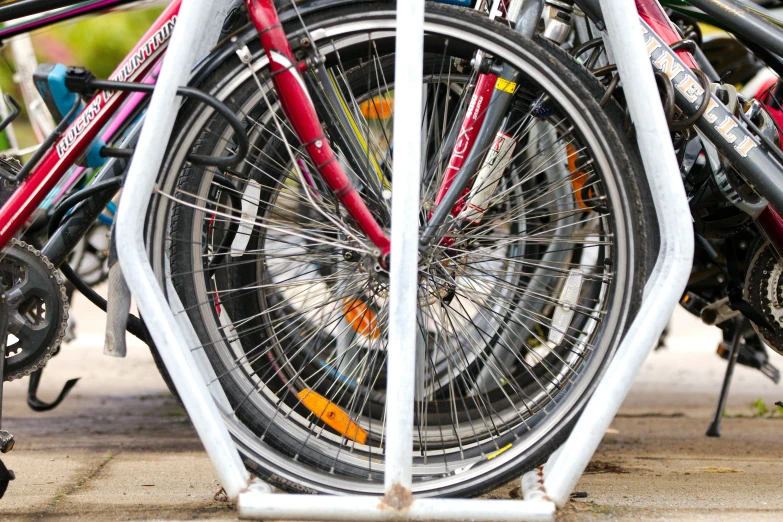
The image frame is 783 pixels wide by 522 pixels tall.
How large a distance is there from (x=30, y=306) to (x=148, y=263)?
597mm

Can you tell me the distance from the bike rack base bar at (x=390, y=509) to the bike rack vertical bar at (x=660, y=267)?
83mm

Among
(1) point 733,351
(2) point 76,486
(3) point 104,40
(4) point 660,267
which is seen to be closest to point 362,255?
(4) point 660,267

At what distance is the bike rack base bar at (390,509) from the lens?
146cm

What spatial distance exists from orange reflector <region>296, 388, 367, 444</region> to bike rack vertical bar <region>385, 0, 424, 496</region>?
49cm

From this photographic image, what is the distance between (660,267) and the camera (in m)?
1.57

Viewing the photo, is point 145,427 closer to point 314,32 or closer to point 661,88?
point 314,32

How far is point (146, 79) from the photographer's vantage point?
6.14 feet

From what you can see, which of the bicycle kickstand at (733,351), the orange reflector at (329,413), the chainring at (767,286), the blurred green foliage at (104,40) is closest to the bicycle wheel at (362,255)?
the orange reflector at (329,413)

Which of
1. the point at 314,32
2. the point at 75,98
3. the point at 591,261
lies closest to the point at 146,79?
the point at 75,98

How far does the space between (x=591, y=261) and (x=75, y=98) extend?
1850 millimetres

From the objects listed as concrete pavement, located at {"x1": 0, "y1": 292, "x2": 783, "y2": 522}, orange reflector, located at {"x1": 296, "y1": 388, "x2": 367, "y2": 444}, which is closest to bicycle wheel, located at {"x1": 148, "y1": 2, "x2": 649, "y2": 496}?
orange reflector, located at {"x1": 296, "y1": 388, "x2": 367, "y2": 444}

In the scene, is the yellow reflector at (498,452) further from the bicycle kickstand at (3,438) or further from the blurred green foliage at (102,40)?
the blurred green foliage at (102,40)

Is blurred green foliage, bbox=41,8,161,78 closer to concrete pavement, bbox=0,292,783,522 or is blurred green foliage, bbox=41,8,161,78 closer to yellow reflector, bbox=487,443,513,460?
concrete pavement, bbox=0,292,783,522

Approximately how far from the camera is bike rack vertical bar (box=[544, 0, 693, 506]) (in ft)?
4.98
